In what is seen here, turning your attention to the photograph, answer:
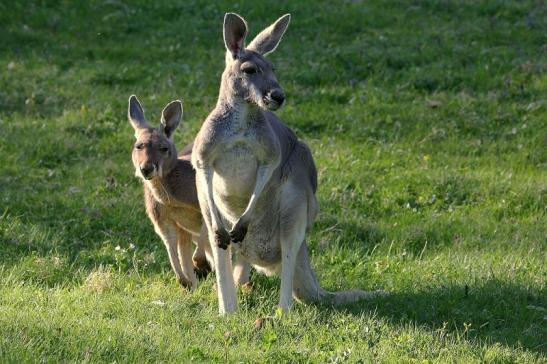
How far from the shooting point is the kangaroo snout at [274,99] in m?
6.12

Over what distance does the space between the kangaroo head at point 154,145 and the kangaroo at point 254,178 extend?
0.84m

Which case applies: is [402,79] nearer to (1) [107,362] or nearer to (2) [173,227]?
(2) [173,227]

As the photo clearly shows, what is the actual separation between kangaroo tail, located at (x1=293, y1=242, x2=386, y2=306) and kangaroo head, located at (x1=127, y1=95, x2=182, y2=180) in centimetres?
129

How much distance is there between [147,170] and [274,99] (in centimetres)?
151

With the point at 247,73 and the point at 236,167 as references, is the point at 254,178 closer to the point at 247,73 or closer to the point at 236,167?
the point at 236,167

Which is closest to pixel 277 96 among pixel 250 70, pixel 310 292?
pixel 250 70

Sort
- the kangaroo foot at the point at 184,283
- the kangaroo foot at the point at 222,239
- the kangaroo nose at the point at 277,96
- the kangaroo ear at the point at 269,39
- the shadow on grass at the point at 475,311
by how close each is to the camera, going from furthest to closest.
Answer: the kangaroo foot at the point at 184,283 → the kangaroo ear at the point at 269,39 → the kangaroo foot at the point at 222,239 → the shadow on grass at the point at 475,311 → the kangaroo nose at the point at 277,96

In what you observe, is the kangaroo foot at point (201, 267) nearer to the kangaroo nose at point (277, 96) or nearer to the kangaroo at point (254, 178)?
the kangaroo at point (254, 178)

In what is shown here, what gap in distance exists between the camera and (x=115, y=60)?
13141 millimetres

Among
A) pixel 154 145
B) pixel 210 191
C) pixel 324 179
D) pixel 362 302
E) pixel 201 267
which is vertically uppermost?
pixel 210 191

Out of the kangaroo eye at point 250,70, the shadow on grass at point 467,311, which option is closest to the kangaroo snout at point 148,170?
the shadow on grass at point 467,311

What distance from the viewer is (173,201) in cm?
749

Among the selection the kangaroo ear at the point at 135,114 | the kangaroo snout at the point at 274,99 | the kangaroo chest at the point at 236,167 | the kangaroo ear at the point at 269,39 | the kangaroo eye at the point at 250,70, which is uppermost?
the kangaroo ear at the point at 269,39

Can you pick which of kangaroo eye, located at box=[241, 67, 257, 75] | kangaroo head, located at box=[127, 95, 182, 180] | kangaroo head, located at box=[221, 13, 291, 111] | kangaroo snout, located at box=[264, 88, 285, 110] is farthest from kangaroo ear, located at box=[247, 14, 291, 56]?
kangaroo head, located at box=[127, 95, 182, 180]
